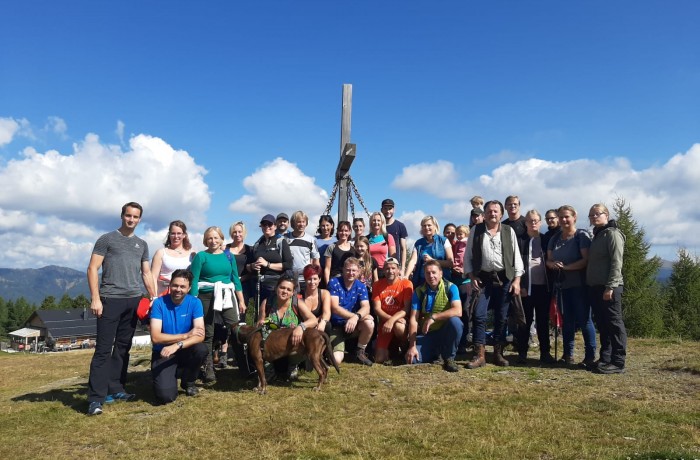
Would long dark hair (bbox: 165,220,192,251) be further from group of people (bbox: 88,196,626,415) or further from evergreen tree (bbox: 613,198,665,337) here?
evergreen tree (bbox: 613,198,665,337)

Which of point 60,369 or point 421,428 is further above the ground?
point 421,428

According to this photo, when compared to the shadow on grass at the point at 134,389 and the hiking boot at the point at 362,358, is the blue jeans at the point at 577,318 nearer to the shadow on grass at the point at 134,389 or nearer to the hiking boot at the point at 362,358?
the hiking boot at the point at 362,358

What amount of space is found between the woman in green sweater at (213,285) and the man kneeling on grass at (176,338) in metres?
0.40

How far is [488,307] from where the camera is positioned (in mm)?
7141

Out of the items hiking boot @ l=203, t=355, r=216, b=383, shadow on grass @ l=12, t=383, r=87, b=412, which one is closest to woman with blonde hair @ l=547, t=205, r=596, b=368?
hiking boot @ l=203, t=355, r=216, b=383

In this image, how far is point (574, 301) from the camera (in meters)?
7.05

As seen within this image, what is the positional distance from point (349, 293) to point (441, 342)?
1.65 m

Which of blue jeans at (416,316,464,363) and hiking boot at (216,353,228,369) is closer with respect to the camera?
blue jeans at (416,316,464,363)

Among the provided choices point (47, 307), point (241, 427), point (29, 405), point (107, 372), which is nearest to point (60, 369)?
point (29, 405)

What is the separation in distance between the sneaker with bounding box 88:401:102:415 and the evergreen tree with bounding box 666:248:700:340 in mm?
25734

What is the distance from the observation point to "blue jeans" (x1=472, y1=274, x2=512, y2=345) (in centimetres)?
A: 691

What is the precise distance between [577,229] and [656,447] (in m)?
4.06

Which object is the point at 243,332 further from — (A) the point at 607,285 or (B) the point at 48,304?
(B) the point at 48,304

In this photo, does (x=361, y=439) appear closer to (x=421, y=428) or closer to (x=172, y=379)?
(x=421, y=428)
